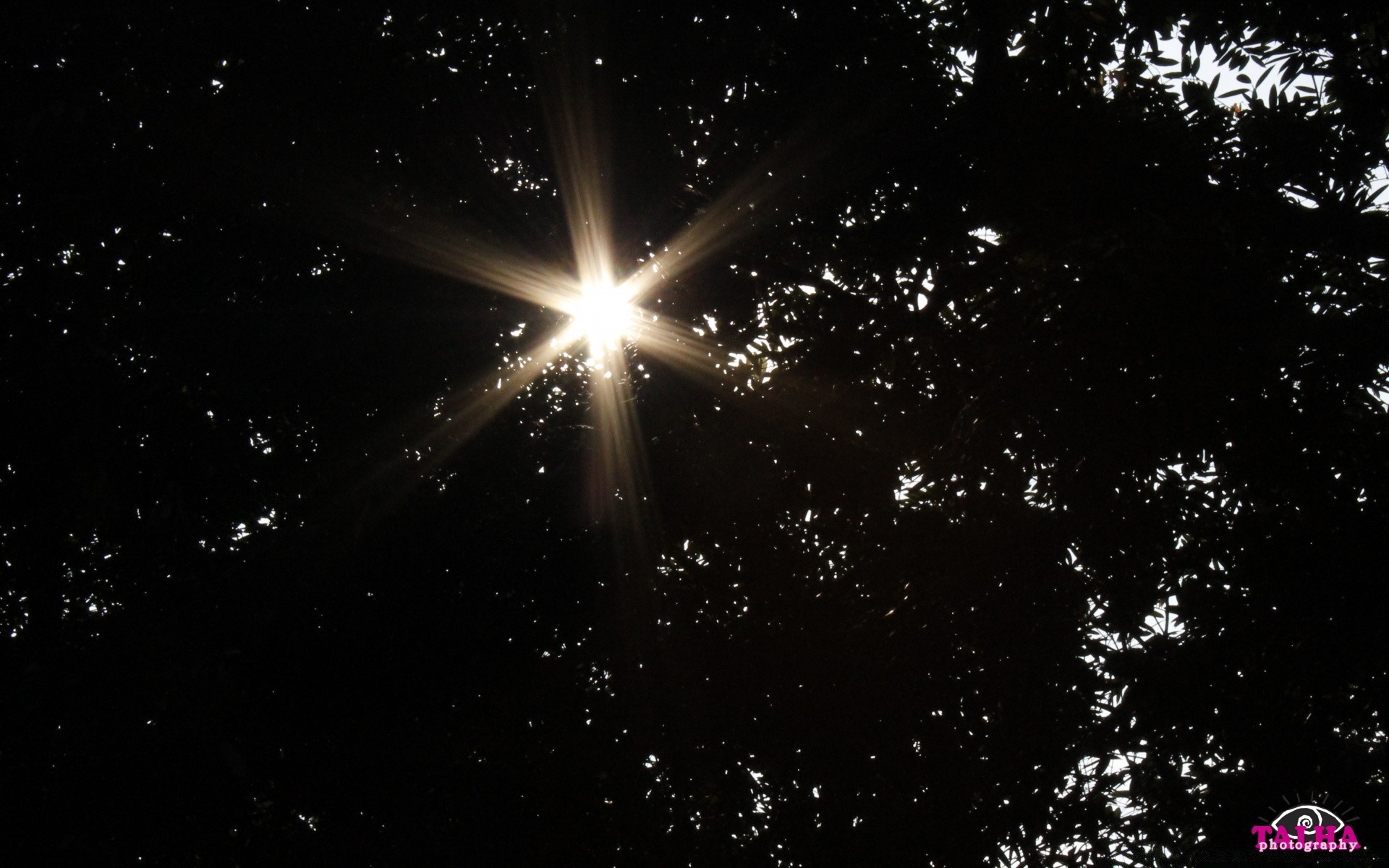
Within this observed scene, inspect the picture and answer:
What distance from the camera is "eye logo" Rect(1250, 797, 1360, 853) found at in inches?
229

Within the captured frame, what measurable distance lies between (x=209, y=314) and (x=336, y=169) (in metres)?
1.11

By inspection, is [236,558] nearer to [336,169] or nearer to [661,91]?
[336,169]

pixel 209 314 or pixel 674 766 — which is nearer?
pixel 209 314

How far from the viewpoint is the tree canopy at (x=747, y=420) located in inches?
202

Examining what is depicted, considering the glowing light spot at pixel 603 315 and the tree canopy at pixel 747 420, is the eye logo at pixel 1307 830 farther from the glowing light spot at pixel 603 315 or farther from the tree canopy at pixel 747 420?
the glowing light spot at pixel 603 315

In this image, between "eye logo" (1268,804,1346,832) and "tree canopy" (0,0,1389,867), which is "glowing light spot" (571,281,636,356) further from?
"eye logo" (1268,804,1346,832)

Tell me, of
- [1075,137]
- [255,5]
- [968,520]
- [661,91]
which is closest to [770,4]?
[661,91]

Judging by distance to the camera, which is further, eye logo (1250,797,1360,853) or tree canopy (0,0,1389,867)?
eye logo (1250,797,1360,853)

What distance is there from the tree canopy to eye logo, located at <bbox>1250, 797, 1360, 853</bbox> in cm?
11

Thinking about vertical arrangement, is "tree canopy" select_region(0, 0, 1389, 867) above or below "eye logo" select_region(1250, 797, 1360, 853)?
above

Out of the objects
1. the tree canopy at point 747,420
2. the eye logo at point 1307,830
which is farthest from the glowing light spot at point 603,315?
the eye logo at point 1307,830

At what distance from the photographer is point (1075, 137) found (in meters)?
5.80

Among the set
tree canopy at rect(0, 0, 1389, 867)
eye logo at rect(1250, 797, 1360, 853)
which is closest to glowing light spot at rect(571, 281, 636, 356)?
tree canopy at rect(0, 0, 1389, 867)

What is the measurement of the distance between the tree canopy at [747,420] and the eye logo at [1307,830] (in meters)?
0.11
